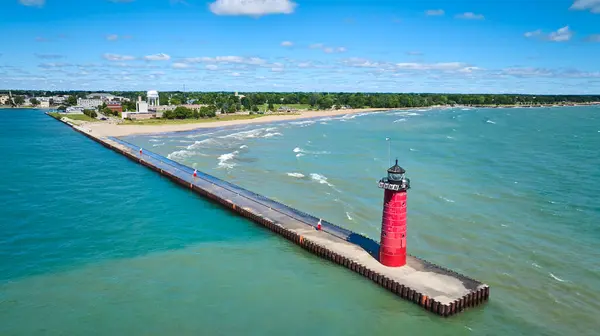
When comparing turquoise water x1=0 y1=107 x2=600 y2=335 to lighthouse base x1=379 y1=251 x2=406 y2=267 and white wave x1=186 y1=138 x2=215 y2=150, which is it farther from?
white wave x1=186 y1=138 x2=215 y2=150

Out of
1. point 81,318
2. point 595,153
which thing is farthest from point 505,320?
point 595,153

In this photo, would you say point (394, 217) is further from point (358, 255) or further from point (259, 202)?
point (259, 202)

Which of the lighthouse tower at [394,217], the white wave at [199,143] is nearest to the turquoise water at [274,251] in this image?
the lighthouse tower at [394,217]

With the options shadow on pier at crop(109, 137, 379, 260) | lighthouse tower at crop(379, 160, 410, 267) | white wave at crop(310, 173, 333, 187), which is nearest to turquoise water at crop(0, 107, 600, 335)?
white wave at crop(310, 173, 333, 187)

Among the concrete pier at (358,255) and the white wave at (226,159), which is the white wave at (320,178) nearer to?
the concrete pier at (358,255)

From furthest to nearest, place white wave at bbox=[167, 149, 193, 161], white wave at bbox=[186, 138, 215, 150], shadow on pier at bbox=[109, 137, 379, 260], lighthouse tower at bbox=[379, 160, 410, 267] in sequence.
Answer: white wave at bbox=[186, 138, 215, 150] < white wave at bbox=[167, 149, 193, 161] < shadow on pier at bbox=[109, 137, 379, 260] < lighthouse tower at bbox=[379, 160, 410, 267]

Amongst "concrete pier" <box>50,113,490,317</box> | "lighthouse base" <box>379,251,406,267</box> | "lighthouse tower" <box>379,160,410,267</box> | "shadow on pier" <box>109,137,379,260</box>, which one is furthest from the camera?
"shadow on pier" <box>109,137,379,260</box>
